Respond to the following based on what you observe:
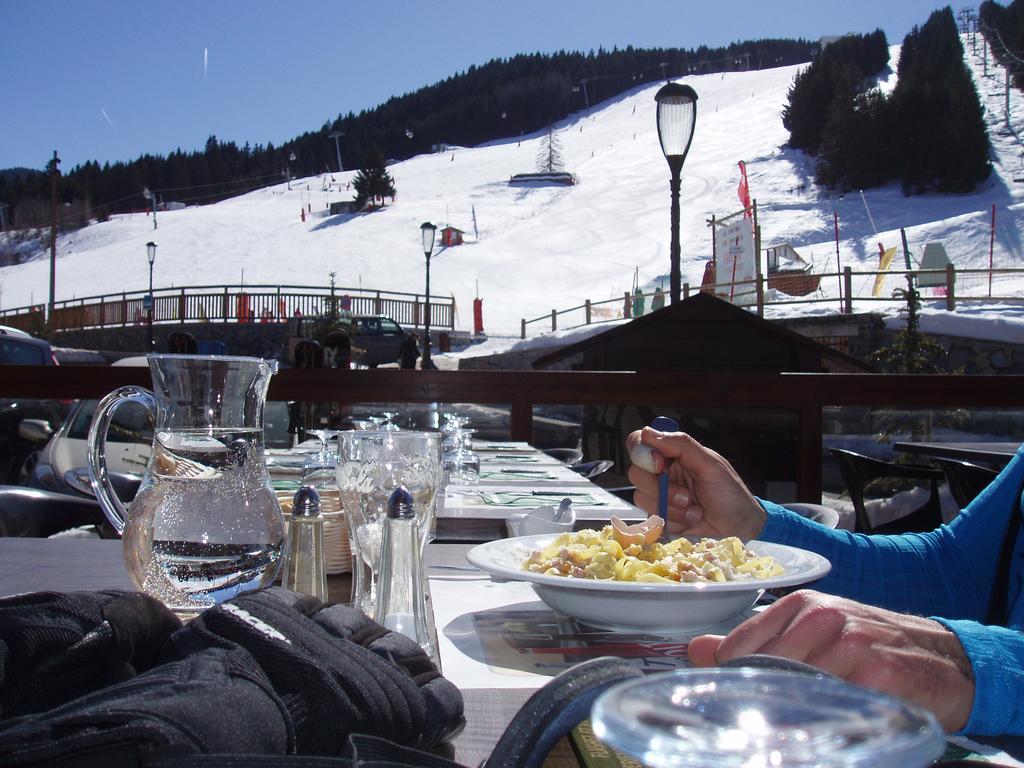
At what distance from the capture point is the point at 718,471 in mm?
1156

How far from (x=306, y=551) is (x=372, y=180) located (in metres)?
52.5

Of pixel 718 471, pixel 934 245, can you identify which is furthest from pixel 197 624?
pixel 934 245

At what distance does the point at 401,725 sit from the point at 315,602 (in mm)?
92

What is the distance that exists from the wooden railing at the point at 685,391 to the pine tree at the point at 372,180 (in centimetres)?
4976

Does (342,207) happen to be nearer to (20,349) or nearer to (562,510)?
(20,349)

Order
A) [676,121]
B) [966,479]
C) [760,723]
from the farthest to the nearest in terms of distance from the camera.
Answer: [676,121] → [966,479] → [760,723]

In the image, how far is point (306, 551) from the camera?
0.74 m

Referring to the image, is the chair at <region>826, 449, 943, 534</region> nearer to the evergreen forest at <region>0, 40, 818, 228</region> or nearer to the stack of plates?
the stack of plates

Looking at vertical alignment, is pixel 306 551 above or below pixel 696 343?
above

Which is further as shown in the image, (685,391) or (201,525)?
(685,391)

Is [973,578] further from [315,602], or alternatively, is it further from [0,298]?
[0,298]

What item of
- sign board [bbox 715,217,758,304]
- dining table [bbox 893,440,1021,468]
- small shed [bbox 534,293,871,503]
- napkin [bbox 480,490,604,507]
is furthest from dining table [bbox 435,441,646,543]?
sign board [bbox 715,217,758,304]

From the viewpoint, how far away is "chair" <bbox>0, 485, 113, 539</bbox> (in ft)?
6.26

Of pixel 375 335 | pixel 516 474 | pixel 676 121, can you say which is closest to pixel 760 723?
pixel 516 474
